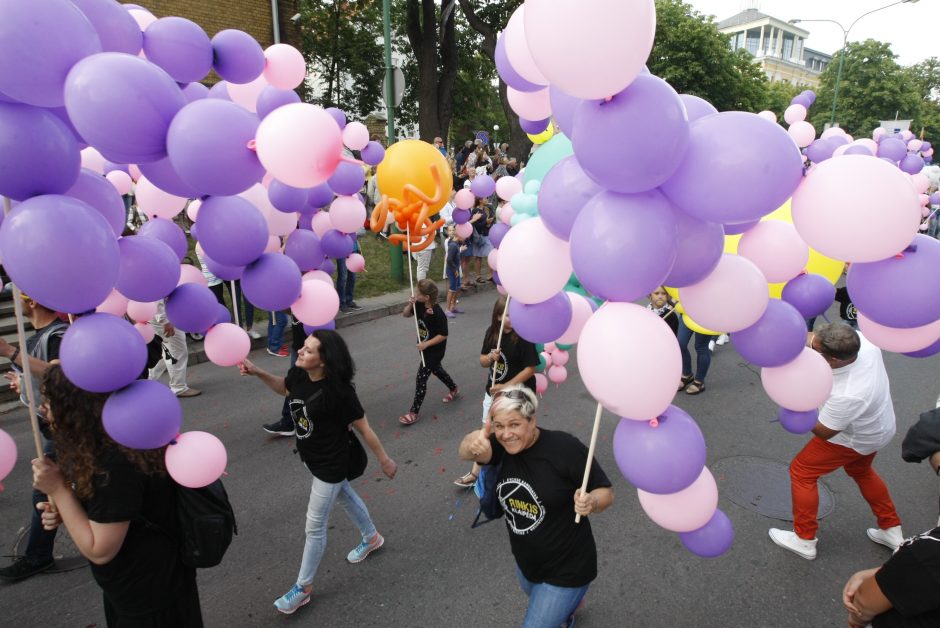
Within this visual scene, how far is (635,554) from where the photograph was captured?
3.41 meters

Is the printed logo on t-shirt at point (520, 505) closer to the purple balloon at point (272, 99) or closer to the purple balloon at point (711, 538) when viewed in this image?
the purple balloon at point (711, 538)

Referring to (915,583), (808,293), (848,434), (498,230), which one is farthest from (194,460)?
(848,434)

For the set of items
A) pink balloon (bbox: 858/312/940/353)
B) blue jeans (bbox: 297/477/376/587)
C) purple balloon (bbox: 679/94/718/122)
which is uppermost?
purple balloon (bbox: 679/94/718/122)

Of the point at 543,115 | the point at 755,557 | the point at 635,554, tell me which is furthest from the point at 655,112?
the point at 755,557

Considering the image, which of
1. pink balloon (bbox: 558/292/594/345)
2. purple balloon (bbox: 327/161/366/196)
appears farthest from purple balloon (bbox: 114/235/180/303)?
pink balloon (bbox: 558/292/594/345)

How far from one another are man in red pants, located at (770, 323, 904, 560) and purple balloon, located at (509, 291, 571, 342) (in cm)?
158

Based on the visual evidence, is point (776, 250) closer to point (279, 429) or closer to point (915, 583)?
point (915, 583)

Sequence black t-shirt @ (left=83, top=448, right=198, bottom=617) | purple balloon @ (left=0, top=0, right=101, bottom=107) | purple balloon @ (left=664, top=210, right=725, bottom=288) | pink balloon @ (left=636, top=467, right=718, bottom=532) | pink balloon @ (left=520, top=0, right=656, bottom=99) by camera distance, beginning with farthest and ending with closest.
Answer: black t-shirt @ (left=83, top=448, right=198, bottom=617)
pink balloon @ (left=636, top=467, right=718, bottom=532)
purple balloon @ (left=664, top=210, right=725, bottom=288)
purple balloon @ (left=0, top=0, right=101, bottom=107)
pink balloon @ (left=520, top=0, right=656, bottom=99)

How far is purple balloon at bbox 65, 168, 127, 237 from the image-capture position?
1.98 metres

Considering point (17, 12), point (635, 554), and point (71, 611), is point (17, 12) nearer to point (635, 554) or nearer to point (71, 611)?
point (71, 611)

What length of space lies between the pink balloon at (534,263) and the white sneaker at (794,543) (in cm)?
261

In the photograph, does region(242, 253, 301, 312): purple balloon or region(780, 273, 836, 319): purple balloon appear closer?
region(780, 273, 836, 319): purple balloon

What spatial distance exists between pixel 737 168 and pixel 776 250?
2.66ft

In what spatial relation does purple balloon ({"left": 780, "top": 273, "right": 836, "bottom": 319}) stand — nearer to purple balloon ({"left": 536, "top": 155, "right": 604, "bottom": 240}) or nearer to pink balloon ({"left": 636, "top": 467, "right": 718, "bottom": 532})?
pink balloon ({"left": 636, "top": 467, "right": 718, "bottom": 532})
